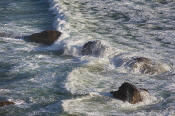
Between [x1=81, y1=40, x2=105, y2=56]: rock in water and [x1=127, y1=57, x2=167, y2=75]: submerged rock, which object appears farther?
[x1=81, y1=40, x2=105, y2=56]: rock in water

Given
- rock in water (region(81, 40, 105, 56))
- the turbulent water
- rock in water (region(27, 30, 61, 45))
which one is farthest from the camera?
rock in water (region(27, 30, 61, 45))

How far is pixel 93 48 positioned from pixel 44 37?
95.0 inches

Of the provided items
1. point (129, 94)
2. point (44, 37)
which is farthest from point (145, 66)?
point (44, 37)

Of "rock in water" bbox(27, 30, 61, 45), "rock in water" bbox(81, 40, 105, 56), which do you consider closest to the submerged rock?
"rock in water" bbox(81, 40, 105, 56)

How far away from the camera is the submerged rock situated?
13.9 meters

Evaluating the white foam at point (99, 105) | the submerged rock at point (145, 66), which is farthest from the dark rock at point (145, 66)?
the white foam at point (99, 105)

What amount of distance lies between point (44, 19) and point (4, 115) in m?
12.3

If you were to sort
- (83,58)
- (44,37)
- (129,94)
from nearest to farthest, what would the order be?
(129,94) < (83,58) < (44,37)

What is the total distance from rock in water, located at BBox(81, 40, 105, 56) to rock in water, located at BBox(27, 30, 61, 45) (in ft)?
5.51

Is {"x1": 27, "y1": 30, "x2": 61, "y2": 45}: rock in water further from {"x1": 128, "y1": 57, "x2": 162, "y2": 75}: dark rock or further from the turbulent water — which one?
{"x1": 128, "y1": 57, "x2": 162, "y2": 75}: dark rock

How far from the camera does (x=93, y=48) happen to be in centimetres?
1625

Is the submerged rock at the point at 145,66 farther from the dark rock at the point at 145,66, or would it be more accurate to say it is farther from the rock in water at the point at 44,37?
the rock in water at the point at 44,37

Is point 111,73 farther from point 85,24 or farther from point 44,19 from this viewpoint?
point 44,19

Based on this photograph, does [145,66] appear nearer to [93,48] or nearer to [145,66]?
[145,66]
